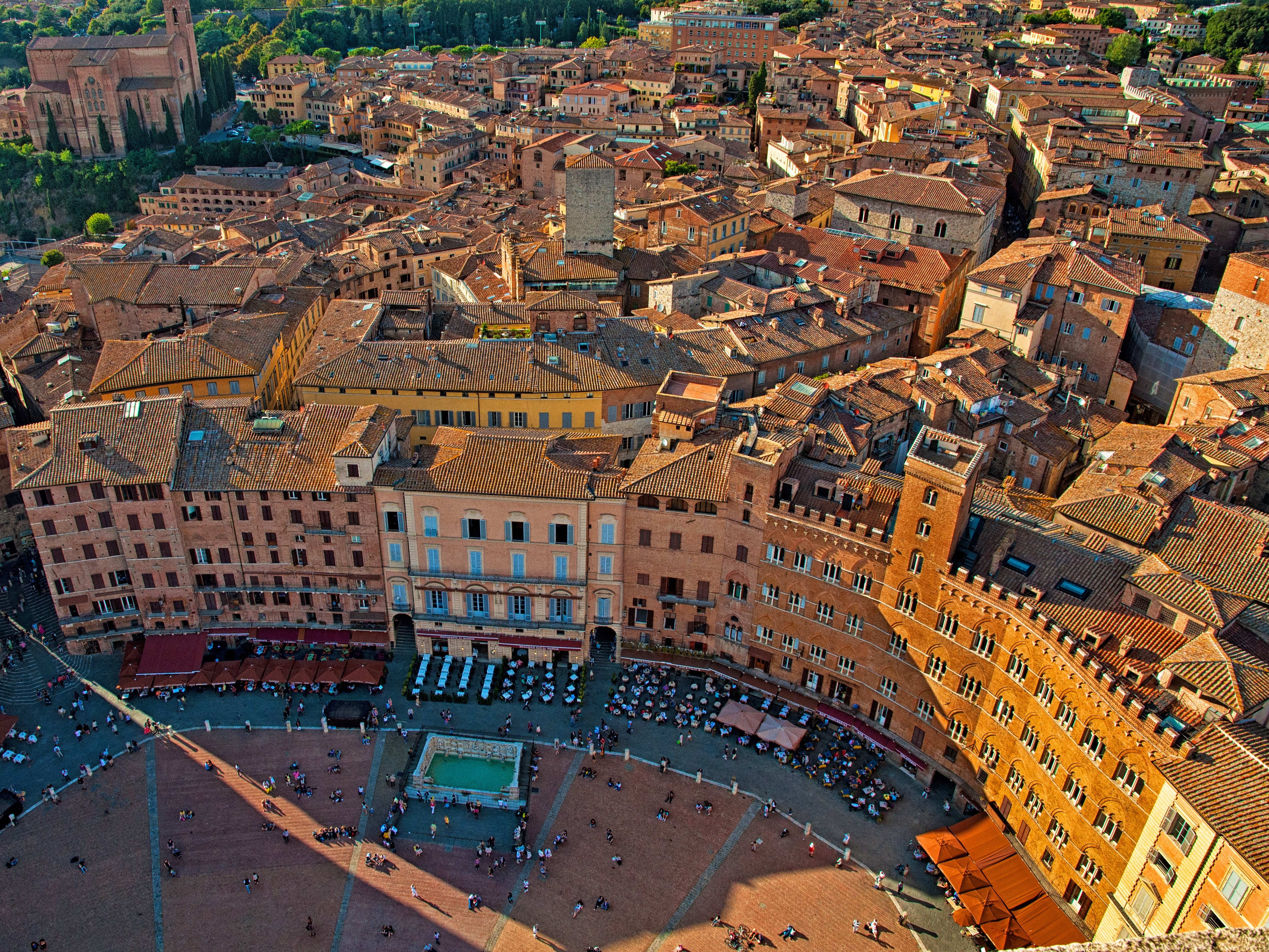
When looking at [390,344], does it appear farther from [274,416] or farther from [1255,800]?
[1255,800]

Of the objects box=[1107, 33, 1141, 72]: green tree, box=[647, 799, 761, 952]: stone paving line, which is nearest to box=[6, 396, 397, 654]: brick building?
box=[647, 799, 761, 952]: stone paving line

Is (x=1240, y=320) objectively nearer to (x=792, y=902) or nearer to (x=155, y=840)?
(x=792, y=902)

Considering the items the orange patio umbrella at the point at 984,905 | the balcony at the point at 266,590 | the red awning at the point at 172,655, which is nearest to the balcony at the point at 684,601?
the balcony at the point at 266,590

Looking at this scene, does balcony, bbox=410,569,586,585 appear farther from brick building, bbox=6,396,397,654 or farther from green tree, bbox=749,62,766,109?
green tree, bbox=749,62,766,109

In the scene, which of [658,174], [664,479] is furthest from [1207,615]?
[658,174]

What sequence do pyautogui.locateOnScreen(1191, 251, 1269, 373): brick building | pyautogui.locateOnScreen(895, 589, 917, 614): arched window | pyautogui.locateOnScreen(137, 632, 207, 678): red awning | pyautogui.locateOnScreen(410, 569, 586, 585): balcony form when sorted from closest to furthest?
1. pyautogui.locateOnScreen(895, 589, 917, 614): arched window
2. pyautogui.locateOnScreen(137, 632, 207, 678): red awning
3. pyautogui.locateOnScreen(410, 569, 586, 585): balcony
4. pyautogui.locateOnScreen(1191, 251, 1269, 373): brick building
